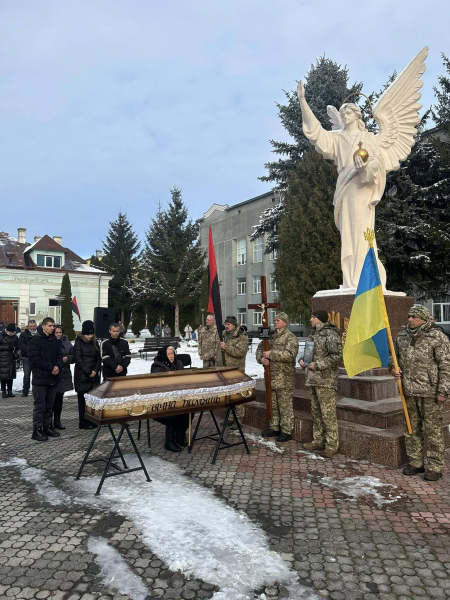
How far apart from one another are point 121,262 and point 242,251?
473 inches

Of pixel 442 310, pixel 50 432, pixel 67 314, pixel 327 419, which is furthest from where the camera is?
pixel 67 314

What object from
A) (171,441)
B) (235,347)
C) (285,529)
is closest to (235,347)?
(235,347)

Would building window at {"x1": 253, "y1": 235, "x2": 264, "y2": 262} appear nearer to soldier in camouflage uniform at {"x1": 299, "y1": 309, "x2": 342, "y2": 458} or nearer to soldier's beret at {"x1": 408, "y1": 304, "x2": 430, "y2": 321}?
soldier in camouflage uniform at {"x1": 299, "y1": 309, "x2": 342, "y2": 458}

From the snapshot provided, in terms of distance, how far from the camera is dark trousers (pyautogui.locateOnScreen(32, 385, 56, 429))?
631 cm

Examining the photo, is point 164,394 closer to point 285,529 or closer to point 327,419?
point 285,529

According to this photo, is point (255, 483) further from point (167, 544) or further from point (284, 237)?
point (284, 237)

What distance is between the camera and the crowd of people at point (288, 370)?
4.47 metres

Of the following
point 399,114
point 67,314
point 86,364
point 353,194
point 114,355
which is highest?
point 399,114

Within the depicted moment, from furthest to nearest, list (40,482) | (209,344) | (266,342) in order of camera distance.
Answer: (209,344) < (266,342) < (40,482)

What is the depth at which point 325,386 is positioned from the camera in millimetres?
5258

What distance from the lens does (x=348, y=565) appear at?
2.90m

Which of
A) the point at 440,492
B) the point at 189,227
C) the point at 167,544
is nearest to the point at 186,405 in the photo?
the point at 167,544

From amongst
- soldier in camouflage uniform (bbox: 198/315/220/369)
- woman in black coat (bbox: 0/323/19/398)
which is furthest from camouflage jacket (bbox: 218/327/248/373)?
woman in black coat (bbox: 0/323/19/398)

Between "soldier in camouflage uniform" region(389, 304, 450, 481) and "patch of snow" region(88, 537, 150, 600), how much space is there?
10.2 ft
